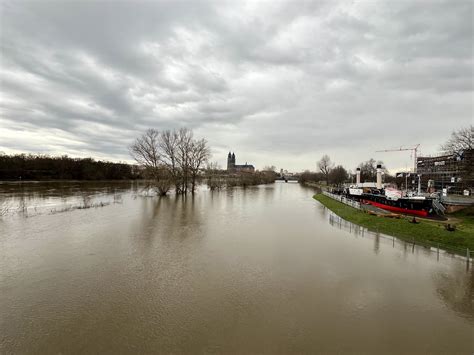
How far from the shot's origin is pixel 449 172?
68312mm

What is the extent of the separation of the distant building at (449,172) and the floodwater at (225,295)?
1956 centimetres

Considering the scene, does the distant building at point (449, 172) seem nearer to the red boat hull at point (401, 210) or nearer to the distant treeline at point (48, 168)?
the red boat hull at point (401, 210)

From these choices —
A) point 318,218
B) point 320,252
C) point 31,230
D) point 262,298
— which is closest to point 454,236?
point 320,252

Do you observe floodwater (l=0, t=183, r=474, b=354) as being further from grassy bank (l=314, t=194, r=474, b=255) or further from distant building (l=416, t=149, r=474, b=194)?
distant building (l=416, t=149, r=474, b=194)

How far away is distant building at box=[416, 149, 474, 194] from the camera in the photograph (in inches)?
1164

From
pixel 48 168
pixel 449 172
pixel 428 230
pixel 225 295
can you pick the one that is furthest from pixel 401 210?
pixel 48 168

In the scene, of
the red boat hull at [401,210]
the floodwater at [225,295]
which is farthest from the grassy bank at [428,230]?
the red boat hull at [401,210]

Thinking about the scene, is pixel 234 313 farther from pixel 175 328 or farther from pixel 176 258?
pixel 176 258

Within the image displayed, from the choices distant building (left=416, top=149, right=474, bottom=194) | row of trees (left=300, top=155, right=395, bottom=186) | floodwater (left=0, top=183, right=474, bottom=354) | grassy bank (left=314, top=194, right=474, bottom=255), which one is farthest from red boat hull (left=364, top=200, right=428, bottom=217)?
row of trees (left=300, top=155, right=395, bottom=186)

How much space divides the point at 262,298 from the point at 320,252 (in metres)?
7.41

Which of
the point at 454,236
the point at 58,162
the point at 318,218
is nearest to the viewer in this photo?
the point at 454,236

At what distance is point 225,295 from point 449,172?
8096 cm

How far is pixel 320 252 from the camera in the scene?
635 inches

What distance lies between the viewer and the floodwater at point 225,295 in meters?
7.54
